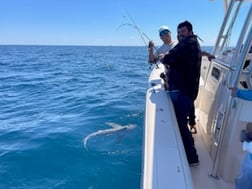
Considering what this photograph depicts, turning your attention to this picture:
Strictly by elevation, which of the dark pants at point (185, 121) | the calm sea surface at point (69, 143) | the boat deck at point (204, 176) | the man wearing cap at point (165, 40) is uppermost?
the man wearing cap at point (165, 40)

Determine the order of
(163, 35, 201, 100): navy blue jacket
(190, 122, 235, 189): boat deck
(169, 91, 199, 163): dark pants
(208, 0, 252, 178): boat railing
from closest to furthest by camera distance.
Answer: (208, 0, 252, 178): boat railing < (190, 122, 235, 189): boat deck < (163, 35, 201, 100): navy blue jacket < (169, 91, 199, 163): dark pants

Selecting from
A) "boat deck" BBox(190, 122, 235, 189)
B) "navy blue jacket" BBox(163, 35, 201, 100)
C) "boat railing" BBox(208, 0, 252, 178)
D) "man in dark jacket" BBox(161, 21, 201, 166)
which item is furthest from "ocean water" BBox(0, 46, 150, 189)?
"navy blue jacket" BBox(163, 35, 201, 100)

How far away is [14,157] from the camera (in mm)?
4832

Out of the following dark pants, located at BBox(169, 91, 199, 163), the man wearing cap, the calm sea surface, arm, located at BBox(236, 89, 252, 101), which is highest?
the man wearing cap

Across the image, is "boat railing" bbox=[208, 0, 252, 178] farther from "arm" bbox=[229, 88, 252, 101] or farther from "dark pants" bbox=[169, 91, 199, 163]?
"dark pants" bbox=[169, 91, 199, 163]

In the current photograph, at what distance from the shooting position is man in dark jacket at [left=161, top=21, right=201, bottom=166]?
279cm

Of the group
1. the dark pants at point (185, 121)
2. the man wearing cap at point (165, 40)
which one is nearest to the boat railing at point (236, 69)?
the dark pants at point (185, 121)

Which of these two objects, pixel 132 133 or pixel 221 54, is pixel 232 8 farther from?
pixel 132 133

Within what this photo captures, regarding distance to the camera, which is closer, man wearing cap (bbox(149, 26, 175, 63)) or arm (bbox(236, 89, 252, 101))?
arm (bbox(236, 89, 252, 101))

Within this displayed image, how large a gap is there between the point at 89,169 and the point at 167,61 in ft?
7.73

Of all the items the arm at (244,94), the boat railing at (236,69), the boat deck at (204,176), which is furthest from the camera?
the boat deck at (204,176)

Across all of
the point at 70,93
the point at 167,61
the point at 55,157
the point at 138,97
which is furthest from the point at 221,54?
the point at 70,93

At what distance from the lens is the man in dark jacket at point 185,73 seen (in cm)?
279

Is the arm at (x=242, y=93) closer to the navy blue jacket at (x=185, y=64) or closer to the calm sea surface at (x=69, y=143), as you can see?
the navy blue jacket at (x=185, y=64)
